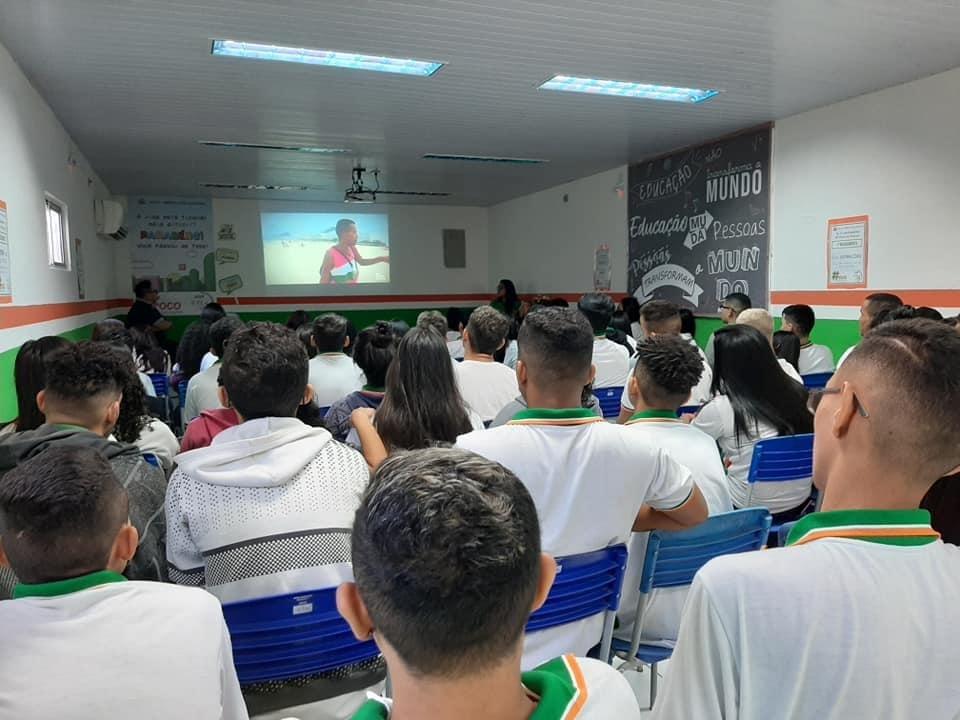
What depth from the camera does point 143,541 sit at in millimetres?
1645

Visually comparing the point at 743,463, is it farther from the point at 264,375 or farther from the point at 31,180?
the point at 31,180

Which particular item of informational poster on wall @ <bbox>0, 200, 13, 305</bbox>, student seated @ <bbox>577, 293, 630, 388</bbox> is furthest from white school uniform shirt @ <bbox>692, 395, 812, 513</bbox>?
informational poster on wall @ <bbox>0, 200, 13, 305</bbox>

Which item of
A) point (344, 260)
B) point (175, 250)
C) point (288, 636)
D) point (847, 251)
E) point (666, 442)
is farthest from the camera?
point (344, 260)

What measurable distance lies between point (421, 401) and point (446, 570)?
1730 mm

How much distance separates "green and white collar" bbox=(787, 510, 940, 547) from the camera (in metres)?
0.82

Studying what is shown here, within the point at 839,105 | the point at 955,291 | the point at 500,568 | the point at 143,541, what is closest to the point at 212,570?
the point at 143,541

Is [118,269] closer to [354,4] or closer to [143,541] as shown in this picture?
[354,4]

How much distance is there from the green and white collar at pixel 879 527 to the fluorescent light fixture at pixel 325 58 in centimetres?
422

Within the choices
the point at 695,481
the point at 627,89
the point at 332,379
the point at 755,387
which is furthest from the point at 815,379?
the point at 332,379

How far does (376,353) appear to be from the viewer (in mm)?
2959

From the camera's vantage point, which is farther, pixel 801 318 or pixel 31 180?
pixel 801 318

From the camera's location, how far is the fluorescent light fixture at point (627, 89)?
495 cm

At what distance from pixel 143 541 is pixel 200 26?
10.6ft

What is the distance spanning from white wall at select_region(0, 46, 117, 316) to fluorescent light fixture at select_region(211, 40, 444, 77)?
1.34m
